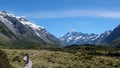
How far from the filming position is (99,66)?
54.0 meters

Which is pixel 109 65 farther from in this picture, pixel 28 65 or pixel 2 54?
pixel 28 65

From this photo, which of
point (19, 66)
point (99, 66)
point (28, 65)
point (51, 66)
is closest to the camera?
point (28, 65)

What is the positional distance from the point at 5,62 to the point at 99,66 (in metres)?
24.4

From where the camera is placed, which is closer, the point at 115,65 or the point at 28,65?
the point at 28,65

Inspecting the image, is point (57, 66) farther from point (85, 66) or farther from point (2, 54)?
point (2, 54)

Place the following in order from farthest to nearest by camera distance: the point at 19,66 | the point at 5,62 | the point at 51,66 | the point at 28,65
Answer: the point at 51,66 → the point at 19,66 → the point at 5,62 → the point at 28,65

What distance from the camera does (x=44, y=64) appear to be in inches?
2010

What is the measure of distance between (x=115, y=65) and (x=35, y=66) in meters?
15.5

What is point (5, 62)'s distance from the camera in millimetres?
33062

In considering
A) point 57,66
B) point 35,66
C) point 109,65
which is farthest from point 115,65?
point 35,66

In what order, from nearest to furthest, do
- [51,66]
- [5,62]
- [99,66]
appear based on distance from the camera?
1. [5,62]
2. [51,66]
3. [99,66]

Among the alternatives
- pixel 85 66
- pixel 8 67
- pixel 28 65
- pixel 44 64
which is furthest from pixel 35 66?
pixel 28 65

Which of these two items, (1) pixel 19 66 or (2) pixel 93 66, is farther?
(2) pixel 93 66

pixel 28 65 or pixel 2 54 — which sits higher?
pixel 2 54
